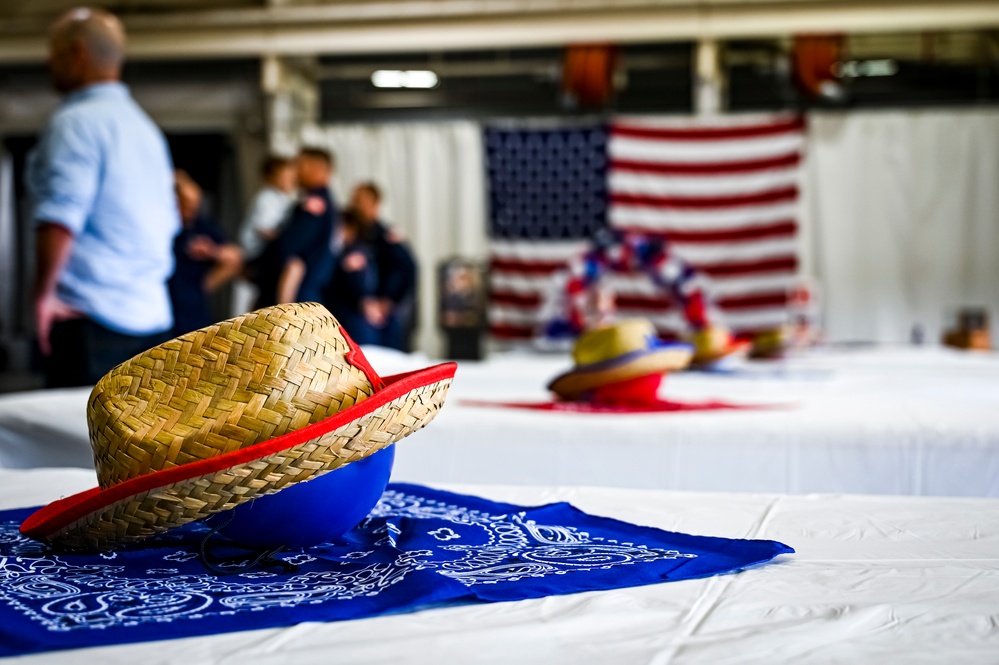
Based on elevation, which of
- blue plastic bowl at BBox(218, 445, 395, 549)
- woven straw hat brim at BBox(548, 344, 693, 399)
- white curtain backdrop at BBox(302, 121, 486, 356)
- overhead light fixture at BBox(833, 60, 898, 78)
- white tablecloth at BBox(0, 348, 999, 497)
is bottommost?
white tablecloth at BBox(0, 348, 999, 497)

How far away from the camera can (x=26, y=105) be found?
25.7ft

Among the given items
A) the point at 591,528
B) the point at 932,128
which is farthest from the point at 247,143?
the point at 591,528

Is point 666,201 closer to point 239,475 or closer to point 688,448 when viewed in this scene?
point 688,448

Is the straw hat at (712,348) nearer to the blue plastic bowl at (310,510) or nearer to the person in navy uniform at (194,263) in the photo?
the person in navy uniform at (194,263)

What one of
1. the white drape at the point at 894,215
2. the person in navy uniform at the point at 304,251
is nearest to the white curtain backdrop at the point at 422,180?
the white drape at the point at 894,215

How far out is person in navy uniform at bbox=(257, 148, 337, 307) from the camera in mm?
4270

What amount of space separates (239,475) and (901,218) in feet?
21.7

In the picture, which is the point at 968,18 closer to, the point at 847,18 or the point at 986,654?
the point at 847,18

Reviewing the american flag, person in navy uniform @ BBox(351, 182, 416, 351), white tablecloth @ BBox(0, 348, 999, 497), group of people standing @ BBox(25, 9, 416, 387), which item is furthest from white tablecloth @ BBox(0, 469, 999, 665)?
the american flag

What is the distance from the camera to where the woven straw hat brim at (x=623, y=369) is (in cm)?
228

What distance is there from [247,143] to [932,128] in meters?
4.43

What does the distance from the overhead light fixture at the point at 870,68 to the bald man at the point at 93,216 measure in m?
6.17

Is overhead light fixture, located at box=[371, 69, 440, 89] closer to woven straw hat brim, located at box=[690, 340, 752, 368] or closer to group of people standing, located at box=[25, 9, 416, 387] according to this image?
woven straw hat brim, located at box=[690, 340, 752, 368]

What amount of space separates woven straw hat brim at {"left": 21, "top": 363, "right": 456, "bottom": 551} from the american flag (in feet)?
19.2
